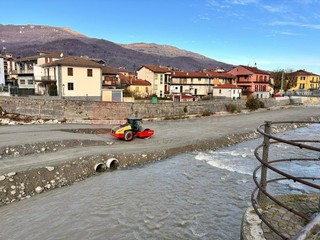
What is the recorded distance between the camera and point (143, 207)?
34.4 feet

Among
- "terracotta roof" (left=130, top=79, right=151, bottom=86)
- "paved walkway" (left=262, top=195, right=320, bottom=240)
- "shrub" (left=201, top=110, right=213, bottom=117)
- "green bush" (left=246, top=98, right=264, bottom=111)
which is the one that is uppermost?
"terracotta roof" (left=130, top=79, right=151, bottom=86)

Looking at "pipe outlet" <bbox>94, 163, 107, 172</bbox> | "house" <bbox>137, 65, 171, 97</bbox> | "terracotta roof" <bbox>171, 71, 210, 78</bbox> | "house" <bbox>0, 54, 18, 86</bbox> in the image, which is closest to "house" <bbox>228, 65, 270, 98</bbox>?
"terracotta roof" <bbox>171, 71, 210, 78</bbox>

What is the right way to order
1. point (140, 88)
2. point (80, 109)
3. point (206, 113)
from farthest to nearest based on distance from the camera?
point (140, 88)
point (206, 113)
point (80, 109)

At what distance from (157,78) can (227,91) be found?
53.0ft

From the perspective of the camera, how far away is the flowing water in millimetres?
8742

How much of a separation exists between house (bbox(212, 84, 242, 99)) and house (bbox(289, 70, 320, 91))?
4221cm

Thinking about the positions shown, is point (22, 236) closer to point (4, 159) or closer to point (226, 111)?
point (4, 159)

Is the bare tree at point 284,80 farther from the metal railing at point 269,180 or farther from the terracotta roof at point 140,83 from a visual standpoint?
the metal railing at point 269,180

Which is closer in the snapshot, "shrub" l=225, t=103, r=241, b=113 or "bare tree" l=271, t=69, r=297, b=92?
"shrub" l=225, t=103, r=241, b=113

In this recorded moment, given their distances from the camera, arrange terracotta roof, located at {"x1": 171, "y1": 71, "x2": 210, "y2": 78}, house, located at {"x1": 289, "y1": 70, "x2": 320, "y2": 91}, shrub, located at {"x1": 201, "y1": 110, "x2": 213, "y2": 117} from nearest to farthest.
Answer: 1. shrub, located at {"x1": 201, "y1": 110, "x2": 213, "y2": 117}
2. terracotta roof, located at {"x1": 171, "y1": 71, "x2": 210, "y2": 78}
3. house, located at {"x1": 289, "y1": 70, "x2": 320, "y2": 91}

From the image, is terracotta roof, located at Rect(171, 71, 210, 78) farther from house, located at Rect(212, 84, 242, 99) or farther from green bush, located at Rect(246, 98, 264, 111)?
green bush, located at Rect(246, 98, 264, 111)

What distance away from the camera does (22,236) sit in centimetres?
Result: 844

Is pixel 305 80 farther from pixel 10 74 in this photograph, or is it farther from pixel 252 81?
pixel 10 74

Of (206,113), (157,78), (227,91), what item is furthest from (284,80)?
(206,113)
